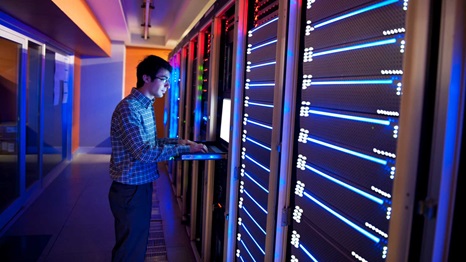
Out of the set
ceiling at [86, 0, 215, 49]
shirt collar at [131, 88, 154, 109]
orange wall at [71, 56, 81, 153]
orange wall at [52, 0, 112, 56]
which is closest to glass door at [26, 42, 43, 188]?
orange wall at [52, 0, 112, 56]

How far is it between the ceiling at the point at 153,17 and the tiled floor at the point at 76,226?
106 inches

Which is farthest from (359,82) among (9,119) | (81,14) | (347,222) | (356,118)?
(9,119)

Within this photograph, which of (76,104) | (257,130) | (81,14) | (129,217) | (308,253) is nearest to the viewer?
(308,253)

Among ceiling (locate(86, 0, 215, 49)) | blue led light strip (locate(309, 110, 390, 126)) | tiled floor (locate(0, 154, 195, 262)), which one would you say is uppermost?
ceiling (locate(86, 0, 215, 49))

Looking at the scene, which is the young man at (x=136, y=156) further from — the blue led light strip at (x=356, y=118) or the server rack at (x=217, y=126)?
the blue led light strip at (x=356, y=118)

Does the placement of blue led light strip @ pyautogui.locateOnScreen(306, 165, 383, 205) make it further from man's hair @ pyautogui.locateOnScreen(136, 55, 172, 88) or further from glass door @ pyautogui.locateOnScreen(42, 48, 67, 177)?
glass door @ pyautogui.locateOnScreen(42, 48, 67, 177)

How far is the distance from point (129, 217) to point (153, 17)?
6028 mm

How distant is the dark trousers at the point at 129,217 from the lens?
2.33 meters

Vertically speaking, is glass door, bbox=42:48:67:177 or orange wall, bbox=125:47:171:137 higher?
orange wall, bbox=125:47:171:137

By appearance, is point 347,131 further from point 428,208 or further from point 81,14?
point 81,14

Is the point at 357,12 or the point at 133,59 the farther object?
the point at 133,59

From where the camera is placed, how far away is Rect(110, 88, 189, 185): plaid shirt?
2.21 metres

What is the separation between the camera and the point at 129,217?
92.0 inches

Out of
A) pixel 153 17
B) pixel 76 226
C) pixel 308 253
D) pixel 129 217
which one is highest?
pixel 153 17
